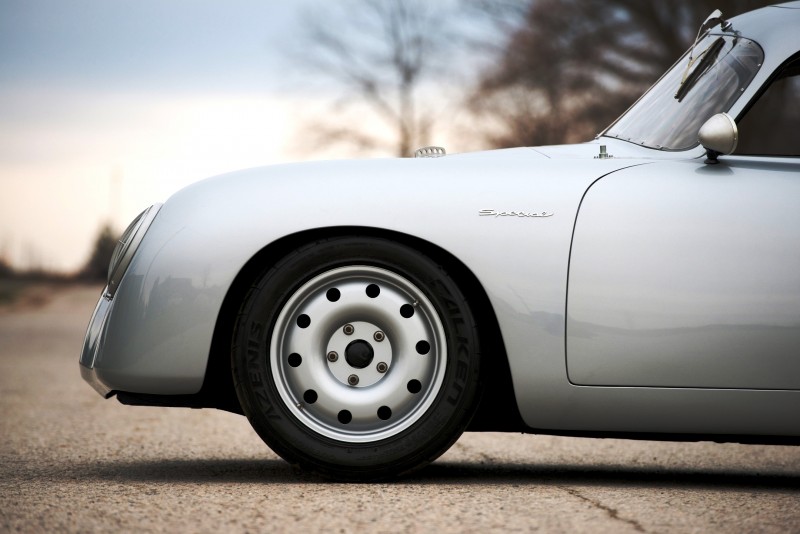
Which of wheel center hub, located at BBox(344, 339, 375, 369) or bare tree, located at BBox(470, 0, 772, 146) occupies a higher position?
bare tree, located at BBox(470, 0, 772, 146)

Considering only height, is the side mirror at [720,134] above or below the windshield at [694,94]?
below

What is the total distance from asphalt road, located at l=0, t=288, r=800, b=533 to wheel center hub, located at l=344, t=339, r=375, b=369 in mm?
421

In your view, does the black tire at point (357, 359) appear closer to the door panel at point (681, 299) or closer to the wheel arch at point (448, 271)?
the wheel arch at point (448, 271)

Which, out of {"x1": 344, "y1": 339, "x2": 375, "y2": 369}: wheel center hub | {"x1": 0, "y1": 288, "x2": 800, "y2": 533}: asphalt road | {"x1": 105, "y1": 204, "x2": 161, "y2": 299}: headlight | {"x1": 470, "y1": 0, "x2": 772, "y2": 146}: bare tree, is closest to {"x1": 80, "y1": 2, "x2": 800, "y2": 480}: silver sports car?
{"x1": 344, "y1": 339, "x2": 375, "y2": 369}: wheel center hub

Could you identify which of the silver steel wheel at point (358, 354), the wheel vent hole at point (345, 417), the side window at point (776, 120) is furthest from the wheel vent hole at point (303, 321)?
the side window at point (776, 120)

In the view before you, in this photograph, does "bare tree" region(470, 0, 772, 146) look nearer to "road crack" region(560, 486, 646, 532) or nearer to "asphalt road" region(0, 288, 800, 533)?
"asphalt road" region(0, 288, 800, 533)

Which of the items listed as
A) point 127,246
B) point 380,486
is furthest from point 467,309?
point 127,246

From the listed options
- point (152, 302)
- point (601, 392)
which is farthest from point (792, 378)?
point (152, 302)

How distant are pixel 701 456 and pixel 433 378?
252 cm

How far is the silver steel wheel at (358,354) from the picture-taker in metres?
3.77

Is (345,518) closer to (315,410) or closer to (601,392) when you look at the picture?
(315,410)

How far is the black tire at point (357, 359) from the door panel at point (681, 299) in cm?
43

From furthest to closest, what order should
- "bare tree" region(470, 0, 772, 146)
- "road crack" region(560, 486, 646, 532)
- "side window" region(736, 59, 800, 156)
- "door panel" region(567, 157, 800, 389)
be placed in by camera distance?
"bare tree" region(470, 0, 772, 146) → "side window" region(736, 59, 800, 156) → "door panel" region(567, 157, 800, 389) → "road crack" region(560, 486, 646, 532)

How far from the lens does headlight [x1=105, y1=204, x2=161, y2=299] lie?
158 inches
